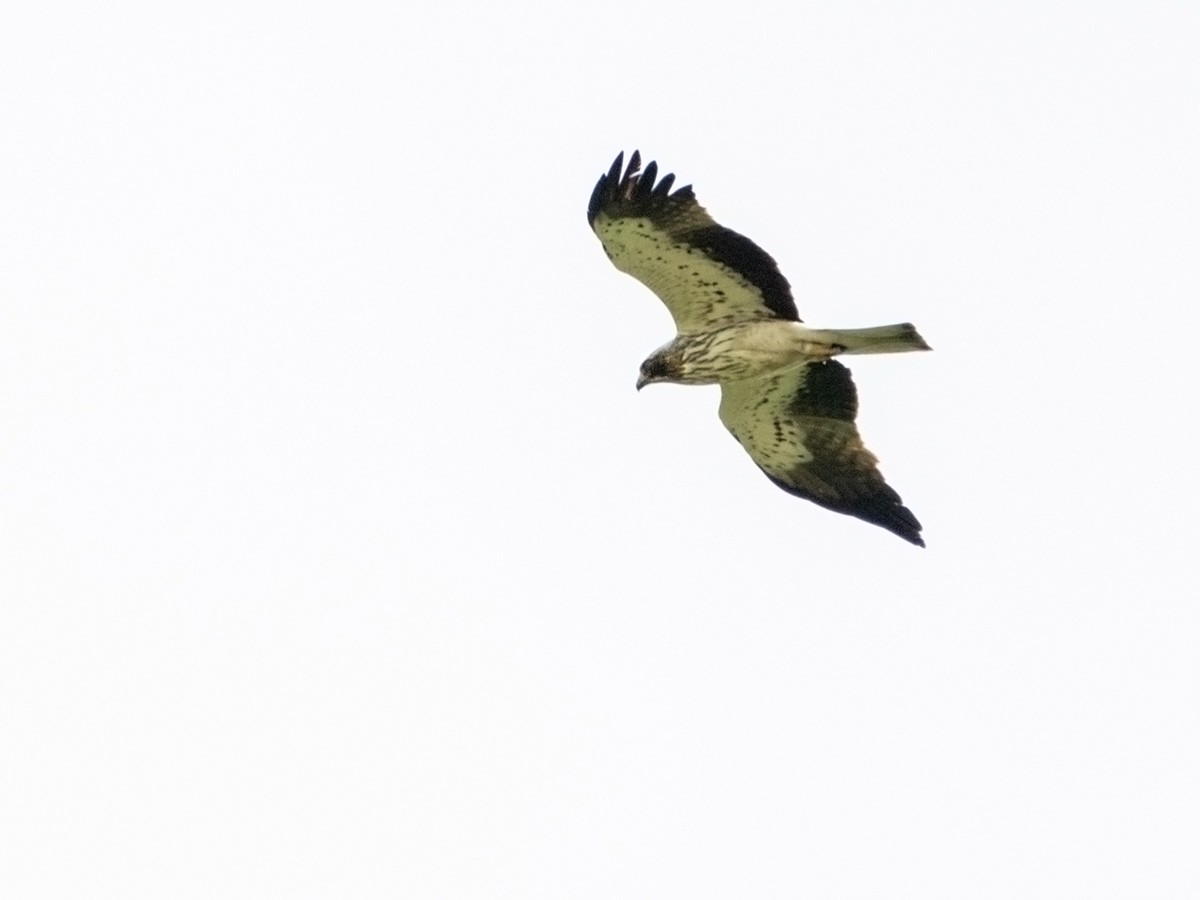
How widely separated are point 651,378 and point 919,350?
211cm

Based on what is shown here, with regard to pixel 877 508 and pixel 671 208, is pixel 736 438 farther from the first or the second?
pixel 671 208

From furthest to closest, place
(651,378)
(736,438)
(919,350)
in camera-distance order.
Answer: (736,438)
(651,378)
(919,350)

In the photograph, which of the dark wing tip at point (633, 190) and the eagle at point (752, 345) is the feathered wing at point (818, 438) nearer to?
the eagle at point (752, 345)

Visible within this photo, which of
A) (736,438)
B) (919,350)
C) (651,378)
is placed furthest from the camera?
(736,438)

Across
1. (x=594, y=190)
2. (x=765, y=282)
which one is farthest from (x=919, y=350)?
(x=594, y=190)

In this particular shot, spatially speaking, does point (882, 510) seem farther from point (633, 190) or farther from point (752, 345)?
point (633, 190)

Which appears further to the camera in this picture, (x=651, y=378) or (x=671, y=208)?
(x=651, y=378)

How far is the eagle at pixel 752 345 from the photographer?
13883mm

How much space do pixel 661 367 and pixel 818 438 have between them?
55.9 inches

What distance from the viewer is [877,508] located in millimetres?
15023

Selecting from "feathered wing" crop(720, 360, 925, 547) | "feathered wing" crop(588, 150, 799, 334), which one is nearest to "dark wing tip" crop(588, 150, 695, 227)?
"feathered wing" crop(588, 150, 799, 334)

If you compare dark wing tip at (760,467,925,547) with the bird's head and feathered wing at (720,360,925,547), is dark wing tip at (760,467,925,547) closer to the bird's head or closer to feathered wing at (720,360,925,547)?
feathered wing at (720,360,925,547)

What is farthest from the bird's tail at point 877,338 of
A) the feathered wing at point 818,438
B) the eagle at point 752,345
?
the feathered wing at point 818,438

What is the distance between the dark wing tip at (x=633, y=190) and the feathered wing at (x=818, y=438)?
1739 mm
